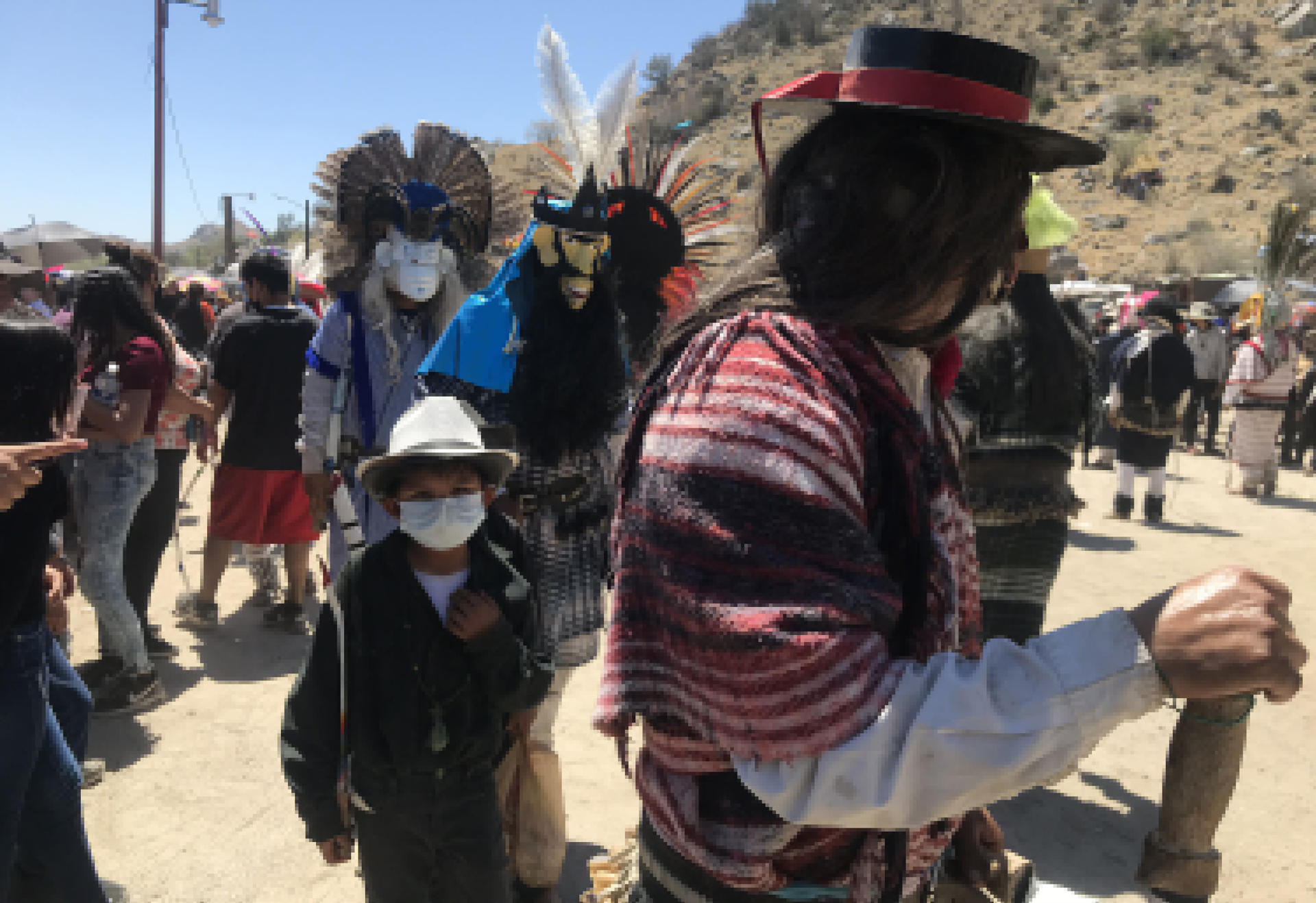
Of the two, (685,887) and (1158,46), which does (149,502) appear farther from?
(1158,46)

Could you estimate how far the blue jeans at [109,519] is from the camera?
3980 mm

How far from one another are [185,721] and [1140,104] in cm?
4008

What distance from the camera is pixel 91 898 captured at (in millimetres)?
2441

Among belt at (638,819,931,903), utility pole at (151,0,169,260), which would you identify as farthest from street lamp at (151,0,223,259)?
belt at (638,819,931,903)

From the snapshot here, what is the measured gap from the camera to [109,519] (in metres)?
4.03

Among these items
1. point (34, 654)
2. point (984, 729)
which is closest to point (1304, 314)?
point (984, 729)

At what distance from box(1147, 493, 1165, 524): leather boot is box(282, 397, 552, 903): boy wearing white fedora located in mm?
8179

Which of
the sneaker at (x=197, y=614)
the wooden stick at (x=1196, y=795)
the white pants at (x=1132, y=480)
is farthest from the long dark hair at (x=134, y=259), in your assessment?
the white pants at (x=1132, y=480)

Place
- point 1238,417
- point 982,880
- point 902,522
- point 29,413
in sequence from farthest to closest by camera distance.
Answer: point 1238,417 < point 29,413 < point 982,880 < point 902,522

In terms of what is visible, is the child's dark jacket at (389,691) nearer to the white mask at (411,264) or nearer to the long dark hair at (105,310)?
the white mask at (411,264)

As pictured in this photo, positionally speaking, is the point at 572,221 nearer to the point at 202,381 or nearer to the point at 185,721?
the point at 185,721

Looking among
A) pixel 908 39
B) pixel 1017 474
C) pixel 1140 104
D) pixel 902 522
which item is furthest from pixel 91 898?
pixel 1140 104

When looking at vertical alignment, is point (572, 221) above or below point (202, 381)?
above

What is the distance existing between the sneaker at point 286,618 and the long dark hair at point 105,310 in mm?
2110
